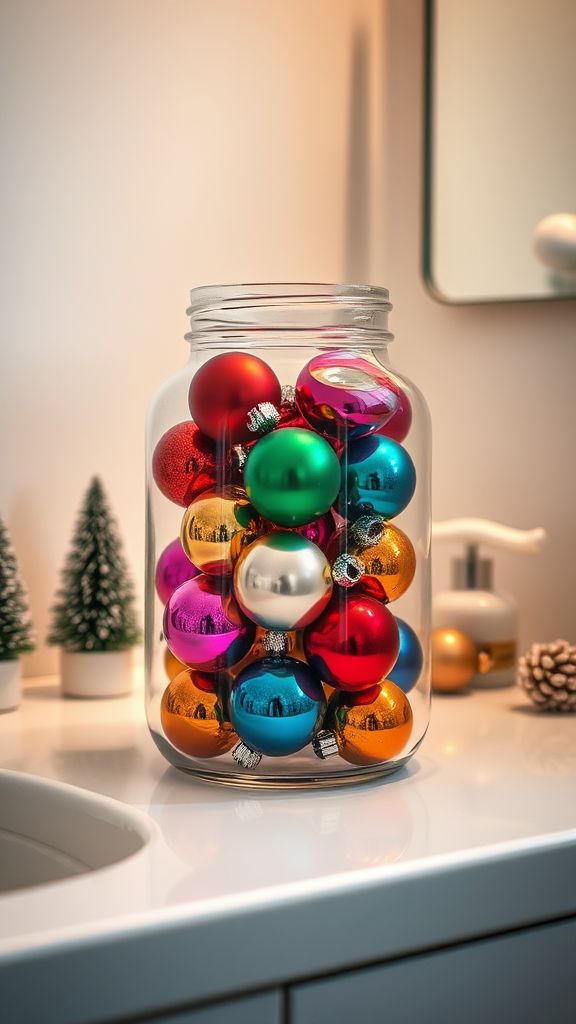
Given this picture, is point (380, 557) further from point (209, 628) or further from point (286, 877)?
point (286, 877)

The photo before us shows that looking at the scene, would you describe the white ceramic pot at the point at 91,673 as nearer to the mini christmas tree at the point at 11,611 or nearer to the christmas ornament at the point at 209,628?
the mini christmas tree at the point at 11,611

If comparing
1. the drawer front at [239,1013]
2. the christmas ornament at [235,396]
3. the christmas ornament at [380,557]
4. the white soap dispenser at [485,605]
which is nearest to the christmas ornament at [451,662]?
the white soap dispenser at [485,605]

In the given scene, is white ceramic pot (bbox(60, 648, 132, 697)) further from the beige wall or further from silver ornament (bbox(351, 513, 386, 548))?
silver ornament (bbox(351, 513, 386, 548))

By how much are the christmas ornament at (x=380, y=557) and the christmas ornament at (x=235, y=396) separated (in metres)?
0.09

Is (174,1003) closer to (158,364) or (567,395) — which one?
(158,364)

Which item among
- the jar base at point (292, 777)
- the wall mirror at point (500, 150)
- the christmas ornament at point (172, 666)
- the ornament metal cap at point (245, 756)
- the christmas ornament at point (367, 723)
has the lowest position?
the jar base at point (292, 777)

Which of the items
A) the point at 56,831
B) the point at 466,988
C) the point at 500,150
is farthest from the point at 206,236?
the point at 466,988

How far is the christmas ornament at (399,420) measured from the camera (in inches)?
29.7

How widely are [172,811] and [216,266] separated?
2.07ft

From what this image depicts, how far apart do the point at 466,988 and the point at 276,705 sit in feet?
0.62

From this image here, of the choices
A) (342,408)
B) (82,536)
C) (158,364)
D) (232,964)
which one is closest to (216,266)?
(158,364)

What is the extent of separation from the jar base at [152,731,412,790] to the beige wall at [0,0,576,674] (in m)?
0.39

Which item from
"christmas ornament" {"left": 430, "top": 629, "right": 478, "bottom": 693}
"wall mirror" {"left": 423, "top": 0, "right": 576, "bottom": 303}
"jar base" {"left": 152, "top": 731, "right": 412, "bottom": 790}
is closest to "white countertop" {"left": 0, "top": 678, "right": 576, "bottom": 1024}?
"jar base" {"left": 152, "top": 731, "right": 412, "bottom": 790}

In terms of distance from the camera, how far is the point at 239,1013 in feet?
1.70
